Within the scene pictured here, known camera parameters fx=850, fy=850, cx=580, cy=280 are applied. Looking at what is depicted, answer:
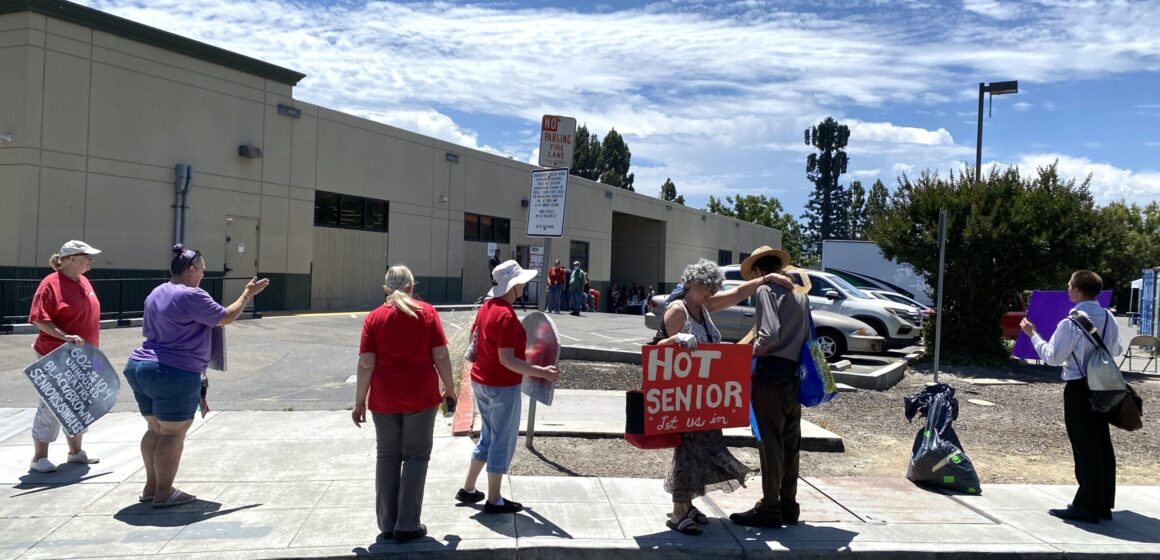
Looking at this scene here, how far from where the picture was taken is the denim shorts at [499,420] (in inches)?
216

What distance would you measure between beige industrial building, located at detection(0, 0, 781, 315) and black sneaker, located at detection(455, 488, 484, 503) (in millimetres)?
13169

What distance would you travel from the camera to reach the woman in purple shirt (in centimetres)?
548

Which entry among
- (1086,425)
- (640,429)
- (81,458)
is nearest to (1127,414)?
(1086,425)

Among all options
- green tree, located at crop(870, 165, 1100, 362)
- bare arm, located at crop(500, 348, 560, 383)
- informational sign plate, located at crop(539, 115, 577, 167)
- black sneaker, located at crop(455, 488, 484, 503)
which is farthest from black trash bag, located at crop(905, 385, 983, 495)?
green tree, located at crop(870, 165, 1100, 362)

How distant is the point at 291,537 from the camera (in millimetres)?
5180

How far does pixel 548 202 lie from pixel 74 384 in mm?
4022

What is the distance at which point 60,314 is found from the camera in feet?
20.6

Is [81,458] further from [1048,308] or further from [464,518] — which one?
[1048,308]

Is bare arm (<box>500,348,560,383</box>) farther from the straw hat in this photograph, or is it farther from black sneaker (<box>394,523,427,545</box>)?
the straw hat

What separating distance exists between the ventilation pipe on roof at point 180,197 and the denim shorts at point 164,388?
47.9 feet

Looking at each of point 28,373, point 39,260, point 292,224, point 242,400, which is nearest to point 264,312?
point 292,224

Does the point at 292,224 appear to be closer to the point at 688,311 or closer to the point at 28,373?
the point at 28,373

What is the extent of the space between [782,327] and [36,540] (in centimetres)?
473

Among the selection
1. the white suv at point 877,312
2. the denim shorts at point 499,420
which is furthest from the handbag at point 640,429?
the white suv at point 877,312
